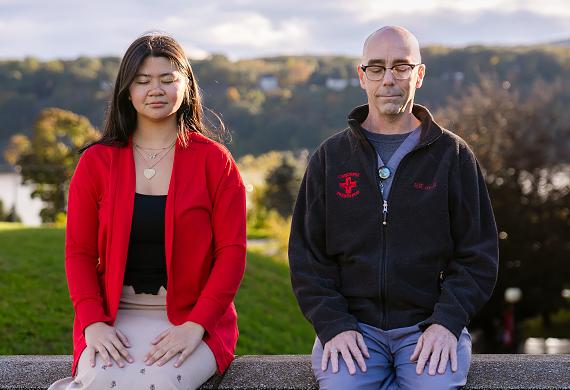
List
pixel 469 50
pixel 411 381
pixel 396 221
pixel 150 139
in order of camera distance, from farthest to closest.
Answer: pixel 469 50 < pixel 150 139 < pixel 396 221 < pixel 411 381

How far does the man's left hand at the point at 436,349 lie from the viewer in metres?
2.63

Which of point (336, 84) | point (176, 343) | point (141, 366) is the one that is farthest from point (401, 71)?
point (336, 84)

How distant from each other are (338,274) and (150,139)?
88 cm

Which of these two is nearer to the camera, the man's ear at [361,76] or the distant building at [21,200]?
the man's ear at [361,76]

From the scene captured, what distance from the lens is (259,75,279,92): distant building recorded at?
56.9 meters

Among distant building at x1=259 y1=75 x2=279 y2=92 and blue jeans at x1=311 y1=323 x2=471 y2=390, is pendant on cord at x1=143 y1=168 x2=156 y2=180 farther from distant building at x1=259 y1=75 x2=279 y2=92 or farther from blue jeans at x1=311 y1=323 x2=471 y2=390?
distant building at x1=259 y1=75 x2=279 y2=92

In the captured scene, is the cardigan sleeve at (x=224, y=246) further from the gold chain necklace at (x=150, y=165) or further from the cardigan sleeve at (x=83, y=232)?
the cardigan sleeve at (x=83, y=232)

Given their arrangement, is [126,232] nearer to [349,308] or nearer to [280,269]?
[349,308]

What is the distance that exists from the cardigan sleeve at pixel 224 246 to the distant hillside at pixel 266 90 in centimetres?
3598

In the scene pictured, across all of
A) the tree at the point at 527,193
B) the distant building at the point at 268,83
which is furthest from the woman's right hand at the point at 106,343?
the distant building at the point at 268,83

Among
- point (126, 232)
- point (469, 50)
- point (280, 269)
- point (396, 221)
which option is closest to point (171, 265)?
point (126, 232)

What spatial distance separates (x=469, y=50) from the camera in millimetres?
55500

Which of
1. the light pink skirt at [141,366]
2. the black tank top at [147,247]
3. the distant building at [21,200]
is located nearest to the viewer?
the light pink skirt at [141,366]

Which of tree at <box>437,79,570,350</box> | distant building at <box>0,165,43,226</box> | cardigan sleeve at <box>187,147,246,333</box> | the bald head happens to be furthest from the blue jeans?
distant building at <box>0,165,43,226</box>
